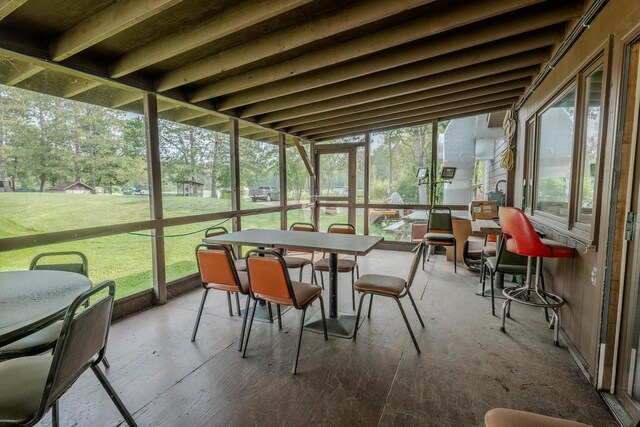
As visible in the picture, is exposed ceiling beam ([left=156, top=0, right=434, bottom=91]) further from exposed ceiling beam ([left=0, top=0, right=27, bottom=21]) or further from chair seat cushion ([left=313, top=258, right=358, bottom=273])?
chair seat cushion ([left=313, top=258, right=358, bottom=273])

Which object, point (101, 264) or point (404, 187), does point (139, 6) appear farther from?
point (404, 187)

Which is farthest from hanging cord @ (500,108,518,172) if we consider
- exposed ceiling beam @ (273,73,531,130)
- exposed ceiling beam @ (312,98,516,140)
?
exposed ceiling beam @ (273,73,531,130)

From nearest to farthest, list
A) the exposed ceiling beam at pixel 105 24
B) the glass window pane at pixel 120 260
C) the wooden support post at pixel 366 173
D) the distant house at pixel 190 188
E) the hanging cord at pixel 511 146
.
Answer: the exposed ceiling beam at pixel 105 24, the glass window pane at pixel 120 260, the distant house at pixel 190 188, the hanging cord at pixel 511 146, the wooden support post at pixel 366 173

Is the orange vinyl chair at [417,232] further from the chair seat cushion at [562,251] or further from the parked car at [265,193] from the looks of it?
the chair seat cushion at [562,251]

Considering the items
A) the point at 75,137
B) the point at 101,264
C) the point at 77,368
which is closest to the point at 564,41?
the point at 77,368

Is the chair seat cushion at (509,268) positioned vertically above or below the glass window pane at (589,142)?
below

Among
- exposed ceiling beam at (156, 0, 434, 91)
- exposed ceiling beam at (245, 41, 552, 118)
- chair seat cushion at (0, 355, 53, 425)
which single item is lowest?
chair seat cushion at (0, 355, 53, 425)

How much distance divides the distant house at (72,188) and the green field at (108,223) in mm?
43

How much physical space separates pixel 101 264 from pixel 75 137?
1.29 meters

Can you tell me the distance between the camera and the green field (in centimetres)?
236

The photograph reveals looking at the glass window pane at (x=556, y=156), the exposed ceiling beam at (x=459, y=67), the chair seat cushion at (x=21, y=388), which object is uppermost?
the exposed ceiling beam at (x=459, y=67)

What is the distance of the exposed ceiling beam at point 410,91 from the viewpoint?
11.4ft

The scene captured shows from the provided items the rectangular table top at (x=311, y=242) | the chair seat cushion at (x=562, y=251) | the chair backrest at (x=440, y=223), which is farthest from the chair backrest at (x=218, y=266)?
the chair backrest at (x=440, y=223)

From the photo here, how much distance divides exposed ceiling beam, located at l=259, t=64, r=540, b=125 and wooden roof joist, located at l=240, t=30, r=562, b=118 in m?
0.18
